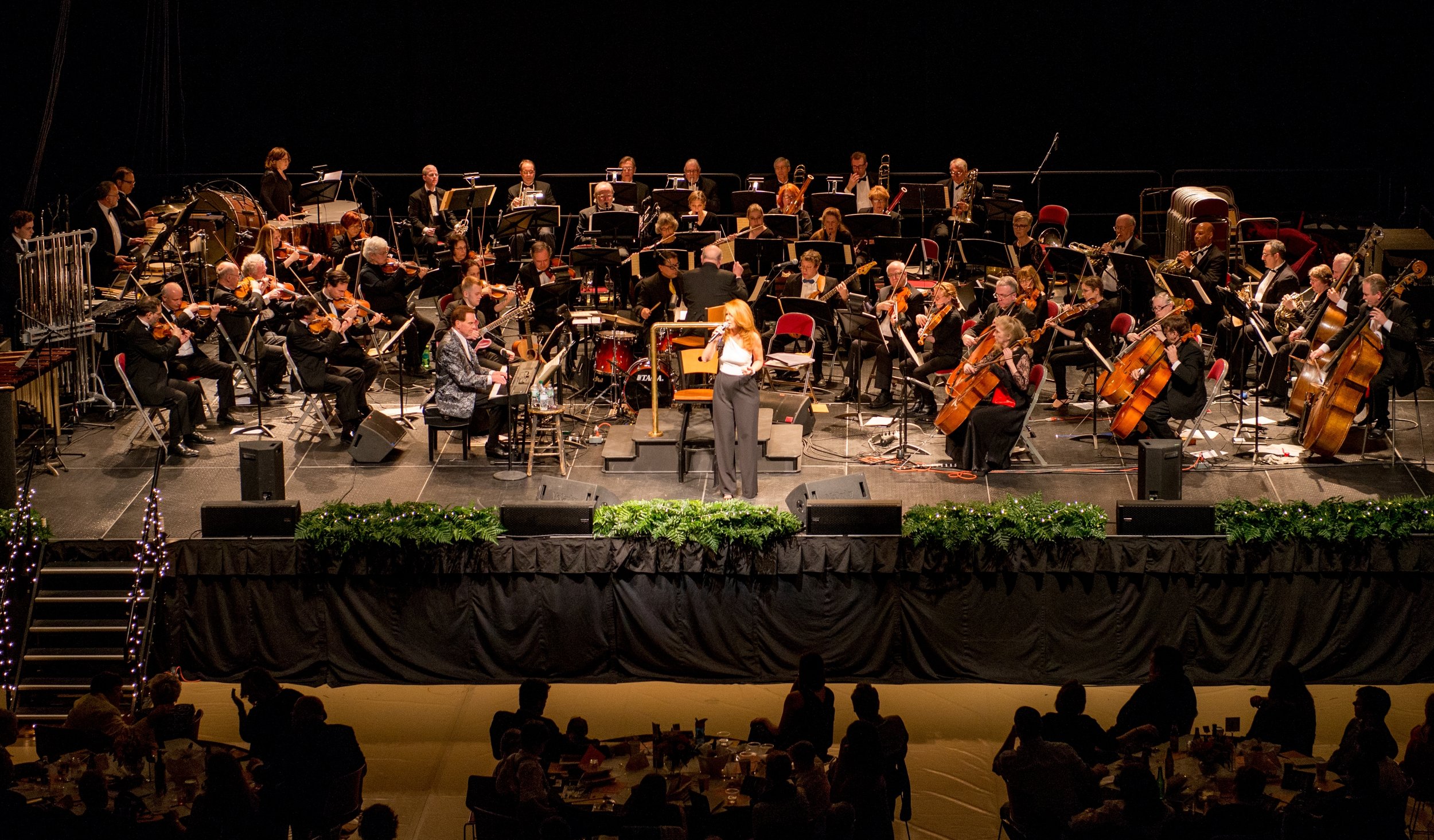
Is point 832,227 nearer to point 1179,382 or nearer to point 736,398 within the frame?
point 1179,382

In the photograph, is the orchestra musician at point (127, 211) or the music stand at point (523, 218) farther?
the orchestra musician at point (127, 211)

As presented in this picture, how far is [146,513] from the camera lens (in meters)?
10.2

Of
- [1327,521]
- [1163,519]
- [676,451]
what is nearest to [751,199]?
[676,451]

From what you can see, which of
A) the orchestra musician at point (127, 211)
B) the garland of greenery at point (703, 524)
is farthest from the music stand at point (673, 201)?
the garland of greenery at point (703, 524)

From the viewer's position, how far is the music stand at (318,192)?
1672cm

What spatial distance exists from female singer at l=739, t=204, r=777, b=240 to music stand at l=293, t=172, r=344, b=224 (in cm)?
494

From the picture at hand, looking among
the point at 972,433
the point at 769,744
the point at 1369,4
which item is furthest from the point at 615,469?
the point at 1369,4

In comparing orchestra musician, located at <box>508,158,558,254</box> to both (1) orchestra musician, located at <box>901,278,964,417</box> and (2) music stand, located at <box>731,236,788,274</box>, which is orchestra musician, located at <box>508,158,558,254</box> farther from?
(1) orchestra musician, located at <box>901,278,964,417</box>

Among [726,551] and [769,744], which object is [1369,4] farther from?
[769,744]

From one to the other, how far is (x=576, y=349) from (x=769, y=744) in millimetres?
7591

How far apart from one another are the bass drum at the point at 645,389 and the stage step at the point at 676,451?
45.6 inches

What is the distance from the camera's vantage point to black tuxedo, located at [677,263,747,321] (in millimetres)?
13578

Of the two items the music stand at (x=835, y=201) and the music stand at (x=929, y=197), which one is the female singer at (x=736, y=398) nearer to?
the music stand at (x=835, y=201)

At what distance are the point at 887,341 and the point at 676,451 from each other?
2.49 m
